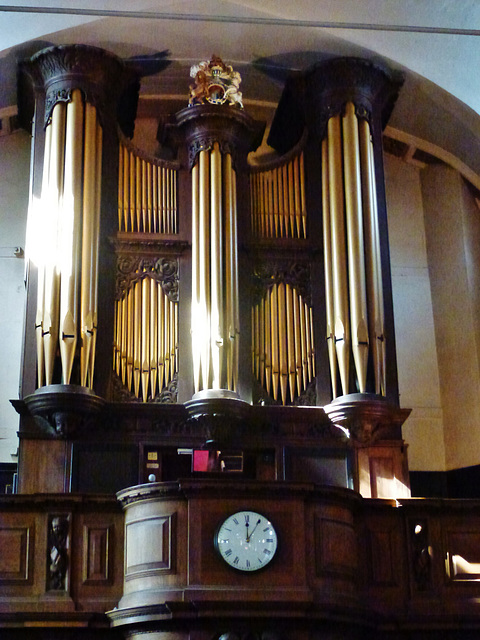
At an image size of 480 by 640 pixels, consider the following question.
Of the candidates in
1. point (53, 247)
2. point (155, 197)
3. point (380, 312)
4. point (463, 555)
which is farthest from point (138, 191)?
point (463, 555)

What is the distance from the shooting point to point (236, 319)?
41.8 feet

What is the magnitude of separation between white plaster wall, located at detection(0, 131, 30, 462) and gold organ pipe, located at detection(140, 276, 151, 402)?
6.69 ft

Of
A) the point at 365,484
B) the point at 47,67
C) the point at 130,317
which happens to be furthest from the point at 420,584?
the point at 47,67

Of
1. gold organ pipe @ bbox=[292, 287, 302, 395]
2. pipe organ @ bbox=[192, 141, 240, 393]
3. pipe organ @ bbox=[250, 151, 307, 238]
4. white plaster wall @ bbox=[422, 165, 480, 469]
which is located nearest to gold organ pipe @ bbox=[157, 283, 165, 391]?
pipe organ @ bbox=[192, 141, 240, 393]

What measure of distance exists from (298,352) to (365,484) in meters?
1.70

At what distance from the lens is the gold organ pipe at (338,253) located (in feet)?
41.4

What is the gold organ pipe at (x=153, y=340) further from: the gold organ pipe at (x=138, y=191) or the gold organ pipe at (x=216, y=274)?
the gold organ pipe at (x=138, y=191)

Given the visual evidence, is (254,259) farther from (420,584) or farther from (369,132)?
(420,584)

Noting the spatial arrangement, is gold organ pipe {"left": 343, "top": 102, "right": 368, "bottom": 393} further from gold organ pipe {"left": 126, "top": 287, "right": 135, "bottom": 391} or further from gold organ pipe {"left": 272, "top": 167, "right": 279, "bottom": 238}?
gold organ pipe {"left": 126, "top": 287, "right": 135, "bottom": 391}

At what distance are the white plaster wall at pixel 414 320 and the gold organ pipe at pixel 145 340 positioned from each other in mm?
3760

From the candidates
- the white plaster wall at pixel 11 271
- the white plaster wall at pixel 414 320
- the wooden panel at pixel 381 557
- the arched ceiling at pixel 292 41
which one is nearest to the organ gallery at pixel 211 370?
the wooden panel at pixel 381 557

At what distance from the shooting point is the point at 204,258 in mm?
12906

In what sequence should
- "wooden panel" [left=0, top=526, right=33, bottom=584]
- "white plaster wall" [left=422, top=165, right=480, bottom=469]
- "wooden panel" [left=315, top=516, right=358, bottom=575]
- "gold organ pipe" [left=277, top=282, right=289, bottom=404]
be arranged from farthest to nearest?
"white plaster wall" [left=422, top=165, right=480, bottom=469]
"gold organ pipe" [left=277, top=282, right=289, bottom=404]
"wooden panel" [left=0, top=526, right=33, bottom=584]
"wooden panel" [left=315, top=516, right=358, bottom=575]

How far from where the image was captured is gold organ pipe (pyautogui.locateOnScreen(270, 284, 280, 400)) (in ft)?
42.2
